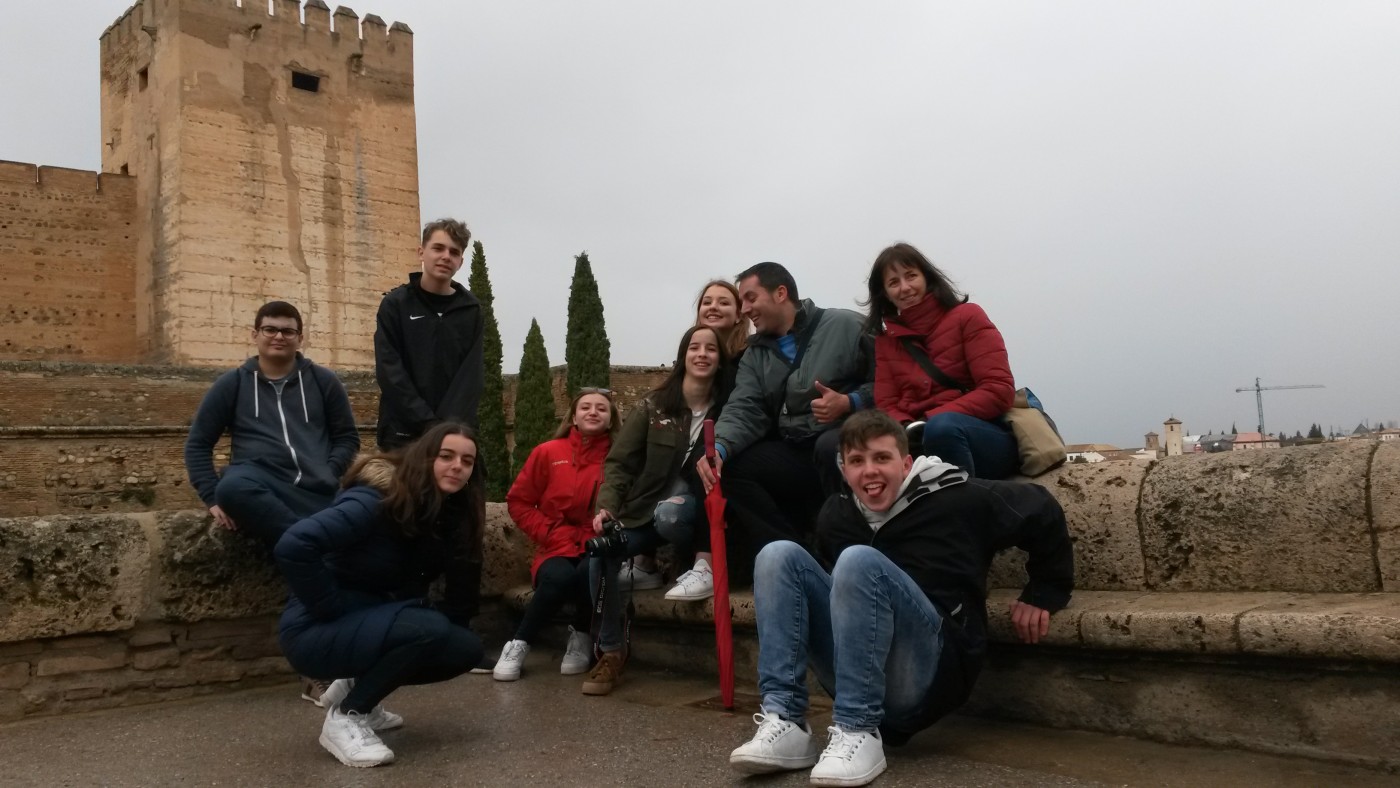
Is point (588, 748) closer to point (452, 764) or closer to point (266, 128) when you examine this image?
point (452, 764)

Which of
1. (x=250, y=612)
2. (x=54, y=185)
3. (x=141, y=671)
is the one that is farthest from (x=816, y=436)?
(x=54, y=185)

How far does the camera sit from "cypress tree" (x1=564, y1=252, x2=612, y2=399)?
74.9ft

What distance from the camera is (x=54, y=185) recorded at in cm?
2319

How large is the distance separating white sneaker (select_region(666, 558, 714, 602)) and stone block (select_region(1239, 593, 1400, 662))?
1.89 metres

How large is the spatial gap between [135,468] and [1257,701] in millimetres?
15915

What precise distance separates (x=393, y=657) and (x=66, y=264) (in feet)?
78.0

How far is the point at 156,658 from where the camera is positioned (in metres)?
4.20

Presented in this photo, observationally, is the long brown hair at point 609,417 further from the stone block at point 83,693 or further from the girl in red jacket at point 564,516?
the stone block at point 83,693

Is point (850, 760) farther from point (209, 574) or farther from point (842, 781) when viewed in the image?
point (209, 574)

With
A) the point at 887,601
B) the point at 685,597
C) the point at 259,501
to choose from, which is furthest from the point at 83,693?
the point at 887,601

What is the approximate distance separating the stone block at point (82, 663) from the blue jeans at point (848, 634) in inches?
105

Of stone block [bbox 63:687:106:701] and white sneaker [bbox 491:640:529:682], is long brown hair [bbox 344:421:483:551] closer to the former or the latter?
white sneaker [bbox 491:640:529:682]

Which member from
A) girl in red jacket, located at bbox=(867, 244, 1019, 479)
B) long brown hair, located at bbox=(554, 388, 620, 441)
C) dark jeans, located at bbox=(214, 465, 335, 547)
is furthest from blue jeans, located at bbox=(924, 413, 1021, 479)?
dark jeans, located at bbox=(214, 465, 335, 547)

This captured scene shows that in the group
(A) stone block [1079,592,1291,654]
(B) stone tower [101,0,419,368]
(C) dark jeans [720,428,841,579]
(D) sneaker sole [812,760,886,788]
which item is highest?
(B) stone tower [101,0,419,368]
